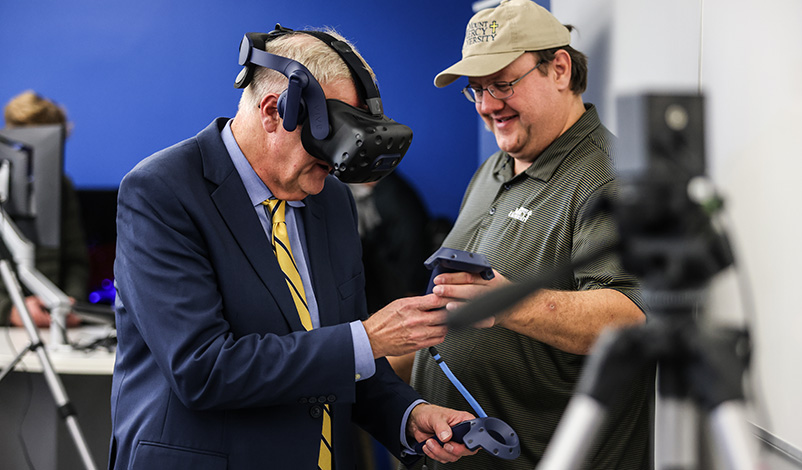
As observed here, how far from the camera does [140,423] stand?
51.9 inches

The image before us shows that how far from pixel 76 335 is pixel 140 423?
197 cm

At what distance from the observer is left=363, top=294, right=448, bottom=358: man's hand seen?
1318 millimetres

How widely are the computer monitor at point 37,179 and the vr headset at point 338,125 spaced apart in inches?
58.9

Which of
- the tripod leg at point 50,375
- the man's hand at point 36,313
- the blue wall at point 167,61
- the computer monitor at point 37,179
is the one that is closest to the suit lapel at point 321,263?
the tripod leg at point 50,375

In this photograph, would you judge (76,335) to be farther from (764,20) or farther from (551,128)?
(764,20)

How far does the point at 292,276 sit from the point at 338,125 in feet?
1.05

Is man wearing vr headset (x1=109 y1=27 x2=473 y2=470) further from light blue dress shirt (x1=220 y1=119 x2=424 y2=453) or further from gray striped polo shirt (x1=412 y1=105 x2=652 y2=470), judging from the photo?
gray striped polo shirt (x1=412 y1=105 x2=652 y2=470)

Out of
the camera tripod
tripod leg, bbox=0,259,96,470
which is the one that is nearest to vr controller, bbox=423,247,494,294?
the camera tripod

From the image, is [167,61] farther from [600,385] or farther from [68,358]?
[600,385]

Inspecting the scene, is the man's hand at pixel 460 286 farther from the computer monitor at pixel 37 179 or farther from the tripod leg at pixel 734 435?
the computer monitor at pixel 37 179

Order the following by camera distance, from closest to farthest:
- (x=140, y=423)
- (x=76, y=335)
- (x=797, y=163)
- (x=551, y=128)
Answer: (x=797, y=163)
(x=140, y=423)
(x=551, y=128)
(x=76, y=335)

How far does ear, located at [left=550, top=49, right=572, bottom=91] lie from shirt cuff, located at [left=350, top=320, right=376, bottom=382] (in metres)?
0.91

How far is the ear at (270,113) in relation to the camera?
1.38 meters

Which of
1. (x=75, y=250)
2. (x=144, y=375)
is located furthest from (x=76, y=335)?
(x=144, y=375)
